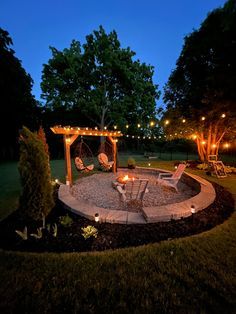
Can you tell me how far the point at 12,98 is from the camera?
48.6 ft

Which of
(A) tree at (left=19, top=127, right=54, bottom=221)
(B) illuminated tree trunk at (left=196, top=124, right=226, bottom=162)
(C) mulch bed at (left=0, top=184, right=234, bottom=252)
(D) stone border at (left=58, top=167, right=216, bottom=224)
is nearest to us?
(C) mulch bed at (left=0, top=184, right=234, bottom=252)

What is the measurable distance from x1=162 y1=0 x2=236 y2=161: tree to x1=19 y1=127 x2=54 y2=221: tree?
30.3ft

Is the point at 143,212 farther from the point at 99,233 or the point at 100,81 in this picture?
the point at 100,81

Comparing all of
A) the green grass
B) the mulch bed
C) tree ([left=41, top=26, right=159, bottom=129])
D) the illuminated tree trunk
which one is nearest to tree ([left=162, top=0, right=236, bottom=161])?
the illuminated tree trunk

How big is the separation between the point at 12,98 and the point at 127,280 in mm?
16792

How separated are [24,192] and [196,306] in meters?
3.34

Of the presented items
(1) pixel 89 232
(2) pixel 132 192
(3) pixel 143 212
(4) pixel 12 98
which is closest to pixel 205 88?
(2) pixel 132 192

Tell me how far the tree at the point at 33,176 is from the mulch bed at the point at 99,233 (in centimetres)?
35

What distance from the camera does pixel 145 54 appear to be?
181m

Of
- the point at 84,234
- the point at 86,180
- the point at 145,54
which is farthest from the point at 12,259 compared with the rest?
the point at 145,54

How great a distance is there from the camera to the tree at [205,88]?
9.16m

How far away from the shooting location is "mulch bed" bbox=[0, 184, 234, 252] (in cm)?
298

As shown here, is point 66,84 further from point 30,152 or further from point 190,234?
point 190,234

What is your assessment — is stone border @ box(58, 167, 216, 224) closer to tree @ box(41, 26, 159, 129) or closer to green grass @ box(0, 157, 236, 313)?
green grass @ box(0, 157, 236, 313)
